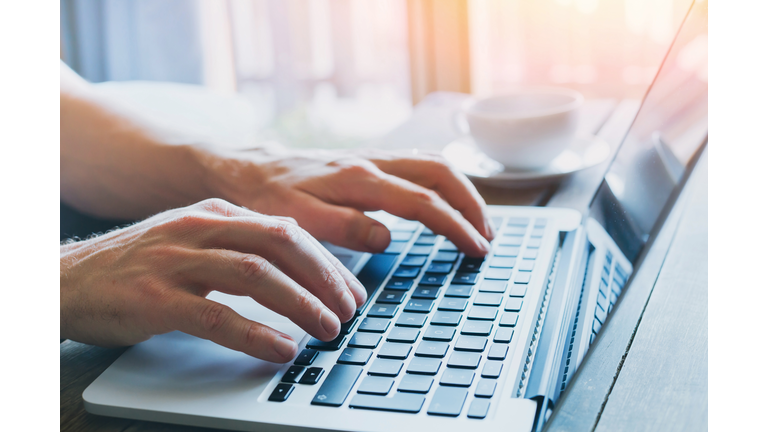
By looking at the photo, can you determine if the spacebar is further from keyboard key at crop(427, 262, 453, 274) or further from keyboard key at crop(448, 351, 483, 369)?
keyboard key at crop(427, 262, 453, 274)

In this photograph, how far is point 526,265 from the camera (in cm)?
49

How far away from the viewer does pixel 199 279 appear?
393mm

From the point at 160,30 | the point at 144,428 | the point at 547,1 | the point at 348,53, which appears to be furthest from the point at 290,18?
the point at 144,428

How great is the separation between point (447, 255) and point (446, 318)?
5.1 inches

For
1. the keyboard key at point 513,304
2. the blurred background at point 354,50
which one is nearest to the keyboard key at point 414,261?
the keyboard key at point 513,304

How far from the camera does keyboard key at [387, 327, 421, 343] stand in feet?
1.25

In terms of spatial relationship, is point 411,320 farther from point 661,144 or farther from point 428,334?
point 661,144

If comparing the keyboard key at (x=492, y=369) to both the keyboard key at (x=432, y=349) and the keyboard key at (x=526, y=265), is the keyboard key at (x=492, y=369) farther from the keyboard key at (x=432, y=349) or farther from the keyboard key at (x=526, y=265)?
the keyboard key at (x=526, y=265)

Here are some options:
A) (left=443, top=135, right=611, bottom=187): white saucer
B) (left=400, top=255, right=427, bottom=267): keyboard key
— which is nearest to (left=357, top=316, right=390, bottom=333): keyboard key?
(left=400, top=255, right=427, bottom=267): keyboard key

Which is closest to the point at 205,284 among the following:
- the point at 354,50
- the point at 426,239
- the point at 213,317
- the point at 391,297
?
the point at 213,317

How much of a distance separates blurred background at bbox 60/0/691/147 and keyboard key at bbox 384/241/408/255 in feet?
5.57

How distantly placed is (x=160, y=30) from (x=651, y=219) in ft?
7.75
